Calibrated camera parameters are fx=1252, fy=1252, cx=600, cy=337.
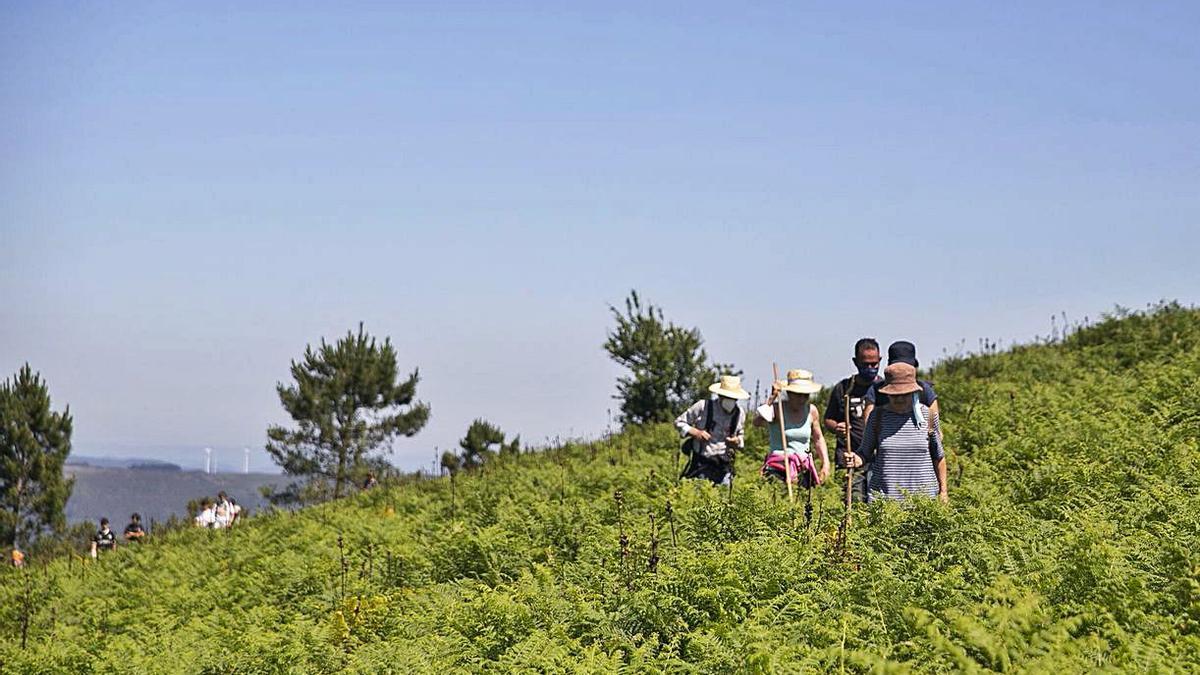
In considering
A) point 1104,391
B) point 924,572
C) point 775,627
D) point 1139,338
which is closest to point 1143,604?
point 924,572

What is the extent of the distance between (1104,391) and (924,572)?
10.5m

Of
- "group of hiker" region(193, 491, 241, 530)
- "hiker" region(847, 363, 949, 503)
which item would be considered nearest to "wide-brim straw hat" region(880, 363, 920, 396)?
"hiker" region(847, 363, 949, 503)

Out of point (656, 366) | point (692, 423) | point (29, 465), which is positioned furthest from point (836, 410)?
point (29, 465)

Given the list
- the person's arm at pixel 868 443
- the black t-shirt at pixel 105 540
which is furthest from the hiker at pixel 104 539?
the person's arm at pixel 868 443

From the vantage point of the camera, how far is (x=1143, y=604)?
6.79m

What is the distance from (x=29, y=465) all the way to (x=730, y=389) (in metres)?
43.8

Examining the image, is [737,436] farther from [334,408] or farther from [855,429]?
[334,408]

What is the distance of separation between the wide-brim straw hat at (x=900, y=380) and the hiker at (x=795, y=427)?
2.13m

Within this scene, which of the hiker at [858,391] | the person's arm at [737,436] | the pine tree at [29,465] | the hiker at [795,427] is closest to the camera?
the hiker at [858,391]

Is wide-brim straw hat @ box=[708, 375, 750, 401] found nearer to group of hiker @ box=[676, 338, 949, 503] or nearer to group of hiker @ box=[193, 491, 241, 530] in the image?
group of hiker @ box=[676, 338, 949, 503]

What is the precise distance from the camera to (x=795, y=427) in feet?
40.1

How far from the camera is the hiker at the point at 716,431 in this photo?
43.0 ft

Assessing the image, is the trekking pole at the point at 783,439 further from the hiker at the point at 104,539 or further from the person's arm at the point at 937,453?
the hiker at the point at 104,539

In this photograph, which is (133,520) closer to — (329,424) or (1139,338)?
(1139,338)
